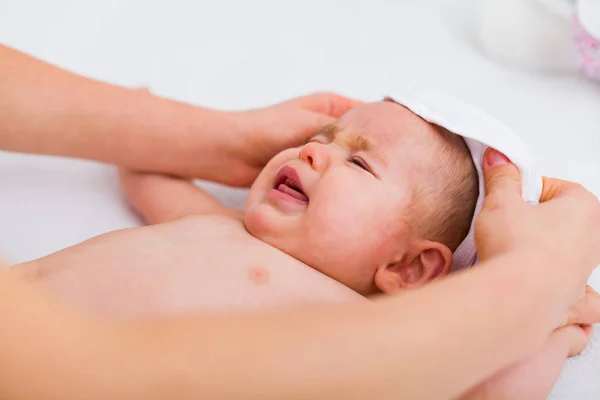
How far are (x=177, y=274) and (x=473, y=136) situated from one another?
485mm

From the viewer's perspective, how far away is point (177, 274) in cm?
97

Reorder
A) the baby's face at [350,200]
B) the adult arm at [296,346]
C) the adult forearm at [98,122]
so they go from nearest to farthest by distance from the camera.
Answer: the adult arm at [296,346] → the baby's face at [350,200] → the adult forearm at [98,122]

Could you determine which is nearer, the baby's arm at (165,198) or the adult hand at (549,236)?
the adult hand at (549,236)

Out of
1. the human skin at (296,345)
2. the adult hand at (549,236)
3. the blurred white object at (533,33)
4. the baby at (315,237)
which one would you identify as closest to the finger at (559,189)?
the adult hand at (549,236)

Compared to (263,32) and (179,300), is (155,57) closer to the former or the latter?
(263,32)

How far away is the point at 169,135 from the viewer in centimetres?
128

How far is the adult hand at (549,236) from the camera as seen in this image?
0.81m

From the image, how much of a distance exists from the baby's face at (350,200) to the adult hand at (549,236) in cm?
17

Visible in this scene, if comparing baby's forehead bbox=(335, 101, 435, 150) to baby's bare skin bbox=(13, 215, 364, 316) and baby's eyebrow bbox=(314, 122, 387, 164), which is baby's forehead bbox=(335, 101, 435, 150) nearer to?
baby's eyebrow bbox=(314, 122, 387, 164)

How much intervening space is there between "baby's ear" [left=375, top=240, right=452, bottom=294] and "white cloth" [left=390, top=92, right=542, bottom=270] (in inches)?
1.7

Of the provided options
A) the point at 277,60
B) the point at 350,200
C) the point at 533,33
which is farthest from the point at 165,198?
the point at 533,33

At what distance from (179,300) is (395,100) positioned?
1.65 feet

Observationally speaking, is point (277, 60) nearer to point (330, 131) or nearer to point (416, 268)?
point (330, 131)

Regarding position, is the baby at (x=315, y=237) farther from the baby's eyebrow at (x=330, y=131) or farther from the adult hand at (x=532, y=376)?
the adult hand at (x=532, y=376)
